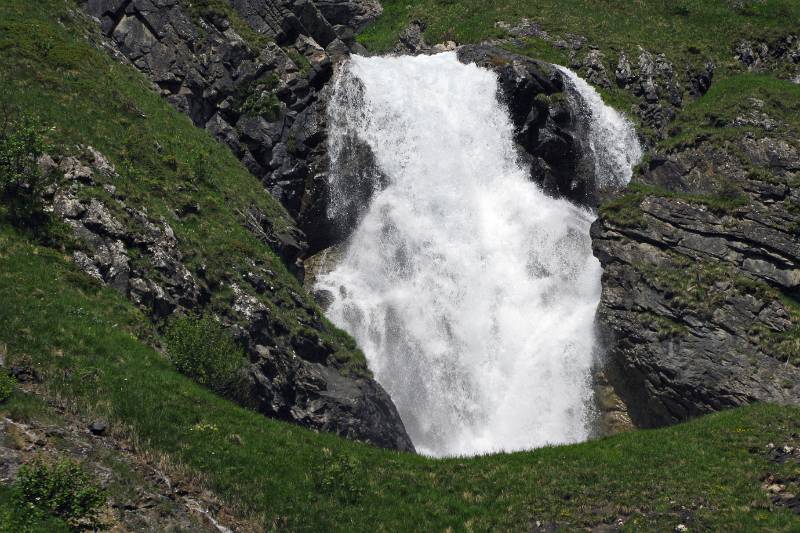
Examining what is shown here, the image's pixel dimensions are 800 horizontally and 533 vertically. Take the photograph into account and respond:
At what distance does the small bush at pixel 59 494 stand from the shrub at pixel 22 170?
14.6m

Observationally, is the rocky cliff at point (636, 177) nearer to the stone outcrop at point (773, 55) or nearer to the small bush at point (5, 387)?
the stone outcrop at point (773, 55)

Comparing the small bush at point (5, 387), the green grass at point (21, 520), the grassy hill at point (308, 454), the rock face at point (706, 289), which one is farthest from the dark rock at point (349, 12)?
the green grass at point (21, 520)

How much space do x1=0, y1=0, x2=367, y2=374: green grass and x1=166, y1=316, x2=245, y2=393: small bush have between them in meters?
4.91

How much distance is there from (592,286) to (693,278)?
6423 mm

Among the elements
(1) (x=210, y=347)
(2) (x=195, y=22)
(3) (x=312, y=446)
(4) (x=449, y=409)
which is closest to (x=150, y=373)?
(1) (x=210, y=347)

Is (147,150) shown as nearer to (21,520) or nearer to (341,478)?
(341,478)

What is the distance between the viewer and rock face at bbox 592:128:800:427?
34.1 metres

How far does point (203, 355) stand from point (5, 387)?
Answer: 25.1 feet

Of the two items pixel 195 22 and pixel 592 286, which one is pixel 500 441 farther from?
pixel 195 22

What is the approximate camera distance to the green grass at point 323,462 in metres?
18.7

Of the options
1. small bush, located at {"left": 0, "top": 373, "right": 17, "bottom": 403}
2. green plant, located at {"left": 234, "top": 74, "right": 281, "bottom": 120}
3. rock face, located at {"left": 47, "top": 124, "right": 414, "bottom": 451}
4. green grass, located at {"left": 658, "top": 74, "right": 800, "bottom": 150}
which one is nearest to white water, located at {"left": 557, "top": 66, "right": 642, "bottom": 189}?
green grass, located at {"left": 658, "top": 74, "right": 800, "bottom": 150}

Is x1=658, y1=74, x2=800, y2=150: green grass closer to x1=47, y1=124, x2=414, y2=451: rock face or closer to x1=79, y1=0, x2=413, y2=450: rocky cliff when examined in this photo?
x1=79, y1=0, x2=413, y2=450: rocky cliff

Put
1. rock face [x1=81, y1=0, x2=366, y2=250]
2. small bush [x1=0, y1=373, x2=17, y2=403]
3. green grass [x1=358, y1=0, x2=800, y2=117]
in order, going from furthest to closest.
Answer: green grass [x1=358, y1=0, x2=800, y2=117] < rock face [x1=81, y1=0, x2=366, y2=250] < small bush [x1=0, y1=373, x2=17, y2=403]

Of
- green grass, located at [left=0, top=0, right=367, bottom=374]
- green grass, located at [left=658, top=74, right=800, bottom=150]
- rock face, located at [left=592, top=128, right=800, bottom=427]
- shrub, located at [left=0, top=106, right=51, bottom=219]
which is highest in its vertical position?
green grass, located at [left=658, top=74, right=800, bottom=150]
